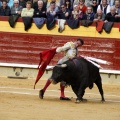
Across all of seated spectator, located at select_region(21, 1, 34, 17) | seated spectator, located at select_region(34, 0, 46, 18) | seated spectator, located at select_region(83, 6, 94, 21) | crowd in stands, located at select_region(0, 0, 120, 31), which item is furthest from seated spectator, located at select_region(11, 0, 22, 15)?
seated spectator, located at select_region(83, 6, 94, 21)

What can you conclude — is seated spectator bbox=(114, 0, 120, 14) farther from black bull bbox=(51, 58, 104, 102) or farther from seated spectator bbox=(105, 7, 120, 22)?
black bull bbox=(51, 58, 104, 102)

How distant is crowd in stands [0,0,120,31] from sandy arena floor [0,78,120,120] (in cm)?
184

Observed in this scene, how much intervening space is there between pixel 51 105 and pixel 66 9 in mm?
5348

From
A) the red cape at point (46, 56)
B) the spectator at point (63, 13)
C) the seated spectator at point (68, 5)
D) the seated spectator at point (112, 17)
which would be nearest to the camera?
the red cape at point (46, 56)

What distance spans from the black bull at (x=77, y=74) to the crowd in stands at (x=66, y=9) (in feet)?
11.7

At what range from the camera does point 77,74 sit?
1215 cm

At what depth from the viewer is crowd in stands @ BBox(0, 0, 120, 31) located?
16.0m

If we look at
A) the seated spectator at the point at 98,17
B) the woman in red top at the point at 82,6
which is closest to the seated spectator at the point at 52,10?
the woman in red top at the point at 82,6

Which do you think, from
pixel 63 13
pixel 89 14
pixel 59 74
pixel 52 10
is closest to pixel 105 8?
pixel 89 14

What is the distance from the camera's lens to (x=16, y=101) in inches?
465

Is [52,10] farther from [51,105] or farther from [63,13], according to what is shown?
[51,105]

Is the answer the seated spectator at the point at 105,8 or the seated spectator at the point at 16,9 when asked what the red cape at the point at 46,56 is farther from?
the seated spectator at the point at 16,9

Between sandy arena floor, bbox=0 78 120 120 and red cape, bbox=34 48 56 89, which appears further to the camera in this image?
red cape, bbox=34 48 56 89

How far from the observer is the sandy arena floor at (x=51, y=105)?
990 centimetres
